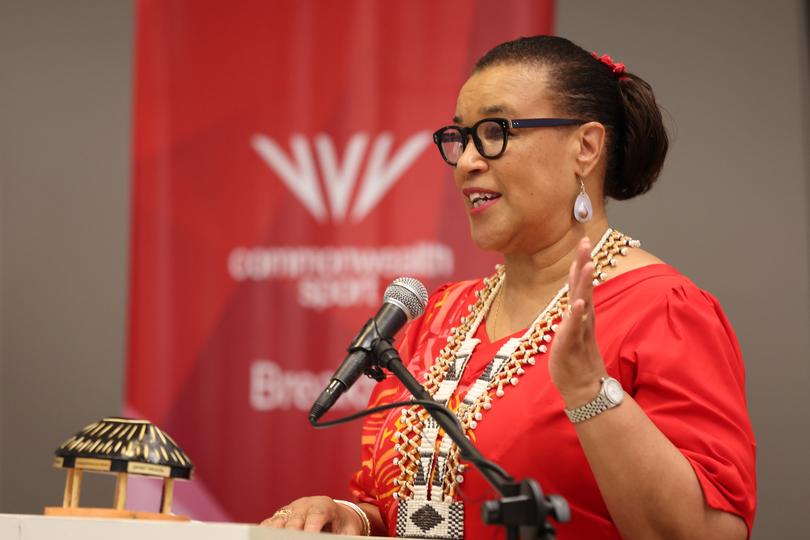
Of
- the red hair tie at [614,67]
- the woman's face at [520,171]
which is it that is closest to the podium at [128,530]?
the woman's face at [520,171]

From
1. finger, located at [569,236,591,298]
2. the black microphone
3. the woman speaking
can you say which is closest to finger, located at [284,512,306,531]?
the woman speaking

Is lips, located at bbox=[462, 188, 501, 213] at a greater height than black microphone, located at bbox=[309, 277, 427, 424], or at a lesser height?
greater

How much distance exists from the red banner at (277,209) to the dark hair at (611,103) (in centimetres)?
144

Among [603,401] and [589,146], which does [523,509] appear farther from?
[589,146]

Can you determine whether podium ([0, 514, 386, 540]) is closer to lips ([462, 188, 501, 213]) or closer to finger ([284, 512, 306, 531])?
finger ([284, 512, 306, 531])

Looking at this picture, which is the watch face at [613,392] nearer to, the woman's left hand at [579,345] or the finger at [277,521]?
the woman's left hand at [579,345]

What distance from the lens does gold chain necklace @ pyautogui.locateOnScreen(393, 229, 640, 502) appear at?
6.45 feet

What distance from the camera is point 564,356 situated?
5.16 feet

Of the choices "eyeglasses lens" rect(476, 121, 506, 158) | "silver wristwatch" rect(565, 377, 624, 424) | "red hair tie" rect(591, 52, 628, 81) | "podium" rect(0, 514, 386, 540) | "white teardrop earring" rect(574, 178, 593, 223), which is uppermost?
"red hair tie" rect(591, 52, 628, 81)

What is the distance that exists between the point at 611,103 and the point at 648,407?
0.71 metres

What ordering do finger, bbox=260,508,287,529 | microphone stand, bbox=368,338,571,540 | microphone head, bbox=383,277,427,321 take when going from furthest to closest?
finger, bbox=260,508,287,529, microphone head, bbox=383,277,427,321, microphone stand, bbox=368,338,571,540

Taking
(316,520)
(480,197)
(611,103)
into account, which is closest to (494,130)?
(480,197)

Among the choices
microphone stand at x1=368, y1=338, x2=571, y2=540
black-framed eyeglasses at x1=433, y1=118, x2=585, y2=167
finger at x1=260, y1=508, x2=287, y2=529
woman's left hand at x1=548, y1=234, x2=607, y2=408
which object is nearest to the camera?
microphone stand at x1=368, y1=338, x2=571, y2=540

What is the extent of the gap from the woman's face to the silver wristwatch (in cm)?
54
